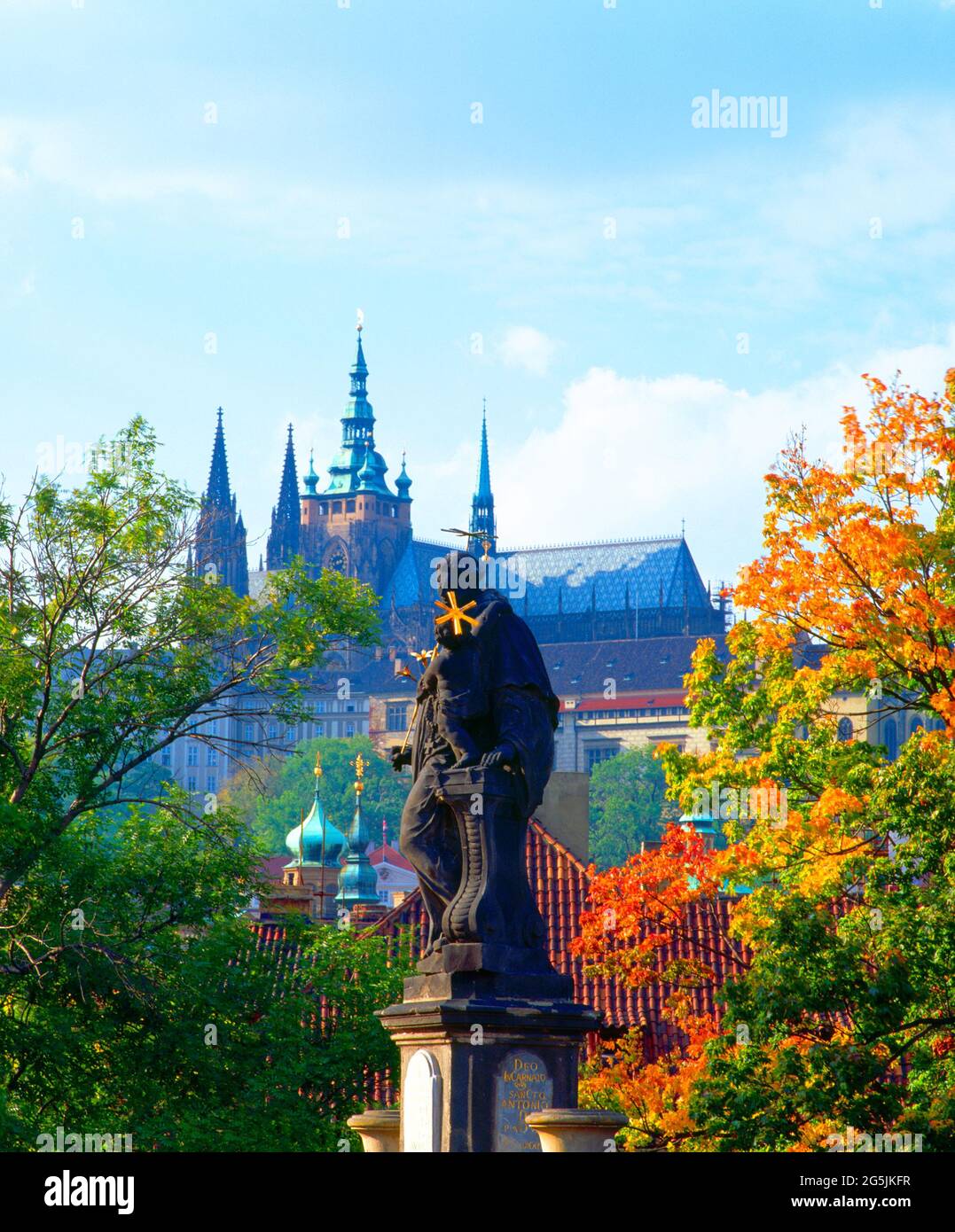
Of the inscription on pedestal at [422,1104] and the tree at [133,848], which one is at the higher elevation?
the tree at [133,848]

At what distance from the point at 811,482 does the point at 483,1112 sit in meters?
13.7

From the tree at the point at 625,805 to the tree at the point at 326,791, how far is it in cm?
1508

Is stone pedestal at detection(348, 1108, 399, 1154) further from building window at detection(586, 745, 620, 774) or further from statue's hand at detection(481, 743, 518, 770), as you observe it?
building window at detection(586, 745, 620, 774)

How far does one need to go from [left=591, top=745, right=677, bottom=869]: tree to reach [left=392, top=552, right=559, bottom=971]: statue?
452 feet

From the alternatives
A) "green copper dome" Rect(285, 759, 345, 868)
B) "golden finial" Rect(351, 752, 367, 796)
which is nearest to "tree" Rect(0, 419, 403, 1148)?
"golden finial" Rect(351, 752, 367, 796)

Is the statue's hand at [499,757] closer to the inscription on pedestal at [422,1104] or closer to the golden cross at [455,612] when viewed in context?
the golden cross at [455,612]

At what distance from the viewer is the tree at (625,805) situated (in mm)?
160875

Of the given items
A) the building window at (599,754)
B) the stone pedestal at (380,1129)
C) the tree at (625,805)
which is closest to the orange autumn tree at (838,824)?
the stone pedestal at (380,1129)

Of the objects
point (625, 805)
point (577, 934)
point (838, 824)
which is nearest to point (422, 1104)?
point (838, 824)

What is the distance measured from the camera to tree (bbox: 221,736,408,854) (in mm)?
166500

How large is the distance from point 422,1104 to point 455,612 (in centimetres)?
337

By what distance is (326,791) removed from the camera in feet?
565
